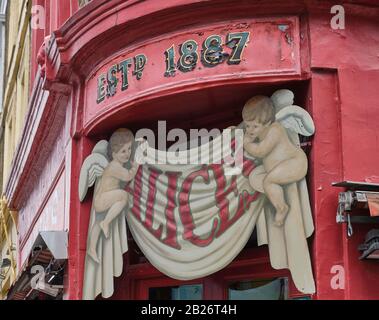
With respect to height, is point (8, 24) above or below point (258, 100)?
above

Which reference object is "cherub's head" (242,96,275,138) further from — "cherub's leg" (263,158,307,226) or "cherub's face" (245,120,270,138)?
"cherub's leg" (263,158,307,226)

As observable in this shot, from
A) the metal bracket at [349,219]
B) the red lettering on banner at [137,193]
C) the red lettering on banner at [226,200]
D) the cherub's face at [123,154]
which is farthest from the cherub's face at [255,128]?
the cherub's face at [123,154]

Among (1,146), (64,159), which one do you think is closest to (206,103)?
(64,159)

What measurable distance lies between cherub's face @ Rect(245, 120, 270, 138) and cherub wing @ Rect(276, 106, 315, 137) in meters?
0.19

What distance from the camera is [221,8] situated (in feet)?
26.5

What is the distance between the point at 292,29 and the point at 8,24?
54.0 feet

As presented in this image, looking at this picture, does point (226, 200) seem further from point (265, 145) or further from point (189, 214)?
point (265, 145)

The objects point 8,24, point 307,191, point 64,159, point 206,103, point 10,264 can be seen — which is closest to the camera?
point 307,191

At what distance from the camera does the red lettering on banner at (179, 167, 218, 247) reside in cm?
810

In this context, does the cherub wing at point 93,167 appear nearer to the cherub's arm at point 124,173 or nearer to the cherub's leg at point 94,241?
the cherub's arm at point 124,173
